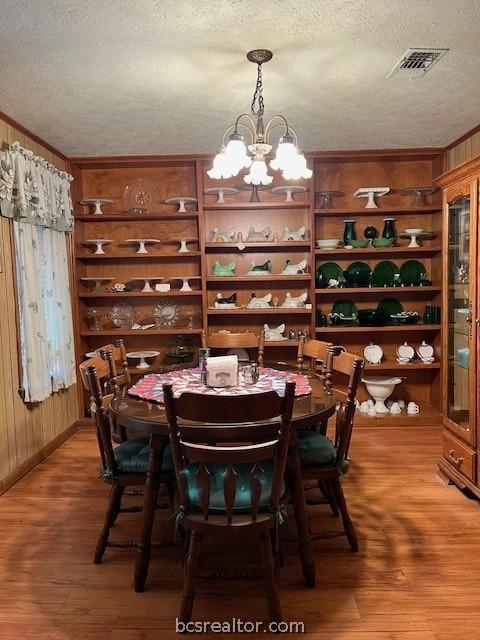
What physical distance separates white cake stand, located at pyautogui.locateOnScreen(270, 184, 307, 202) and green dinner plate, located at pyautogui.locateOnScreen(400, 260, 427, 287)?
1.24 meters

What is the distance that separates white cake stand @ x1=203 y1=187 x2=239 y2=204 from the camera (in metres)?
4.27

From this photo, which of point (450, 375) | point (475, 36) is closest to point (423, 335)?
point (450, 375)

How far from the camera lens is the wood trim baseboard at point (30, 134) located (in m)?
3.26

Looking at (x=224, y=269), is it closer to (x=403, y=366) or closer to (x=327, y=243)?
(x=327, y=243)

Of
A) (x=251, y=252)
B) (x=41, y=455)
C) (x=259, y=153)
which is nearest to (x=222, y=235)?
(x=251, y=252)

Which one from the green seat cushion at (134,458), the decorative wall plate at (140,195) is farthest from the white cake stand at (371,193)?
the green seat cushion at (134,458)

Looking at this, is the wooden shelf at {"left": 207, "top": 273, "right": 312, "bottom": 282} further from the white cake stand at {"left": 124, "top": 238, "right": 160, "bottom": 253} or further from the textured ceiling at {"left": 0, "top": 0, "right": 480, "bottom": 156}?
the textured ceiling at {"left": 0, "top": 0, "right": 480, "bottom": 156}

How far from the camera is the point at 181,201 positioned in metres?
4.39

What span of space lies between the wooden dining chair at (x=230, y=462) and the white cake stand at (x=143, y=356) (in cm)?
267

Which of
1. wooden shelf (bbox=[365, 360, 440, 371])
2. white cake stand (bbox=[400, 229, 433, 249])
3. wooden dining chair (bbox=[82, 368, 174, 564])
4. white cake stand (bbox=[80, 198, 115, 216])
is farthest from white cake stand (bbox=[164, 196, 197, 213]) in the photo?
wooden dining chair (bbox=[82, 368, 174, 564])

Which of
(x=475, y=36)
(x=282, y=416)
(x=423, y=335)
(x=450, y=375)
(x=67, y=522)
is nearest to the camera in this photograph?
(x=282, y=416)

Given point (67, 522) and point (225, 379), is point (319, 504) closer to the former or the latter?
Result: point (225, 379)

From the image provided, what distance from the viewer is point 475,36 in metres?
2.32

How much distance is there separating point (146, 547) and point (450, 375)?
7.21ft
